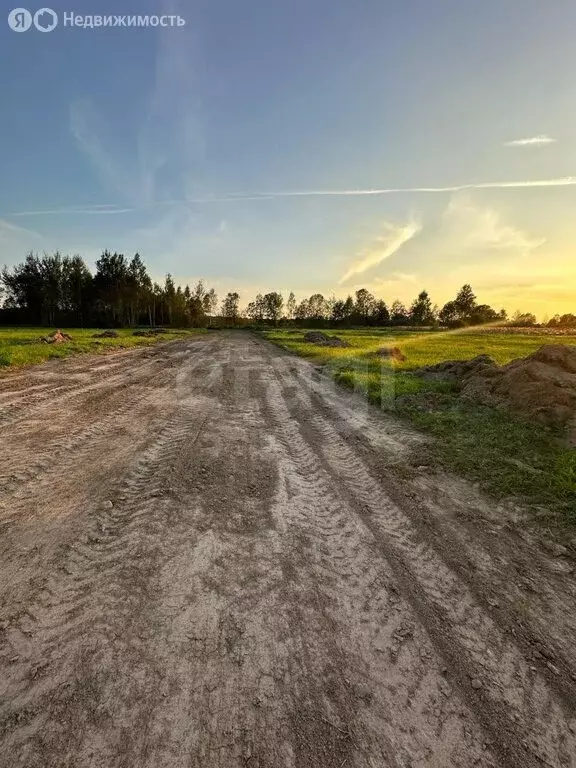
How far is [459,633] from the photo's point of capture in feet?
9.25

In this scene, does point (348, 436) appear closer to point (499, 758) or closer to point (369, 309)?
point (499, 758)

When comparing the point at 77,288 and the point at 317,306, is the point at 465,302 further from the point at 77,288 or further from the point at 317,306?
the point at 77,288

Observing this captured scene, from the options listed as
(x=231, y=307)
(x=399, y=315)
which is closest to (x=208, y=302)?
(x=231, y=307)

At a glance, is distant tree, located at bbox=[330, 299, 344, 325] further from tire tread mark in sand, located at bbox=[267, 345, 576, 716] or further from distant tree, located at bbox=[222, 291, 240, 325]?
tire tread mark in sand, located at bbox=[267, 345, 576, 716]

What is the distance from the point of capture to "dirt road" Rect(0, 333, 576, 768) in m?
2.08


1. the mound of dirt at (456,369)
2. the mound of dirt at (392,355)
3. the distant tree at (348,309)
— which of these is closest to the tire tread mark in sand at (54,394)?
the mound of dirt at (456,369)

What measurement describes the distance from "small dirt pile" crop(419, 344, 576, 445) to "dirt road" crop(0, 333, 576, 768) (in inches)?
160

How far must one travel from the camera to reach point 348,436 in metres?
7.36

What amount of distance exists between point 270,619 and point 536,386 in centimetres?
871

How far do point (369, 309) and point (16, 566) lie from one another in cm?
11526

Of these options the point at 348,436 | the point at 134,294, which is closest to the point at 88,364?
the point at 348,436

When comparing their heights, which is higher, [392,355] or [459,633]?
[392,355]

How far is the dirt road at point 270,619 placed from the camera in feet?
6.84

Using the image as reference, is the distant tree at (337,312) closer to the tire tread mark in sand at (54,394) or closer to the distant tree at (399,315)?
the distant tree at (399,315)
